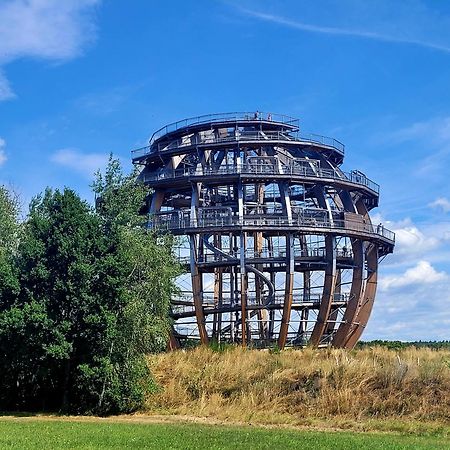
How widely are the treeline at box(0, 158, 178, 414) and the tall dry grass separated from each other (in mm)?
2486

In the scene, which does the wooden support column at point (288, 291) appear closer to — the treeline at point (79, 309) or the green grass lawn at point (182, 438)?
the treeline at point (79, 309)

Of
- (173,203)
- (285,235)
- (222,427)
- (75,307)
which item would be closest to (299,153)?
(285,235)

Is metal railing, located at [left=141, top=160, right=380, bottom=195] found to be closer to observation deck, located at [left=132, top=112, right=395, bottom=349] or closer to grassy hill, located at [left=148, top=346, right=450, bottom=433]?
observation deck, located at [left=132, top=112, right=395, bottom=349]

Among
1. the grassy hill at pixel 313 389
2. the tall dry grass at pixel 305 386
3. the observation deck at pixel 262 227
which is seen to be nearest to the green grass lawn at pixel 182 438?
the grassy hill at pixel 313 389

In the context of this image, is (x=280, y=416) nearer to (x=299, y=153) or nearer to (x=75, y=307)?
(x=75, y=307)

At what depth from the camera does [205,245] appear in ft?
153

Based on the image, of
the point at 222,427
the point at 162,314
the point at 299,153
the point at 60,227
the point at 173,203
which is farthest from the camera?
the point at 173,203

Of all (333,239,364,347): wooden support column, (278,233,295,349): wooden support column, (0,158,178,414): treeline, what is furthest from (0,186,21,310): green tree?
(333,239,364,347): wooden support column

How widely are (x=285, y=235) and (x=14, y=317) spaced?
2283 centimetres

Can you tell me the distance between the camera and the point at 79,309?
29234 millimetres

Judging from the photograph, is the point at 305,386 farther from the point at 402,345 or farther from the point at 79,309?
the point at 402,345

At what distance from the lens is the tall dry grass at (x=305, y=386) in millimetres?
27812

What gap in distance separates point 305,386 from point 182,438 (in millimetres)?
10873

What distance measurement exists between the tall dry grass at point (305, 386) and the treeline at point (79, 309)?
2486mm
